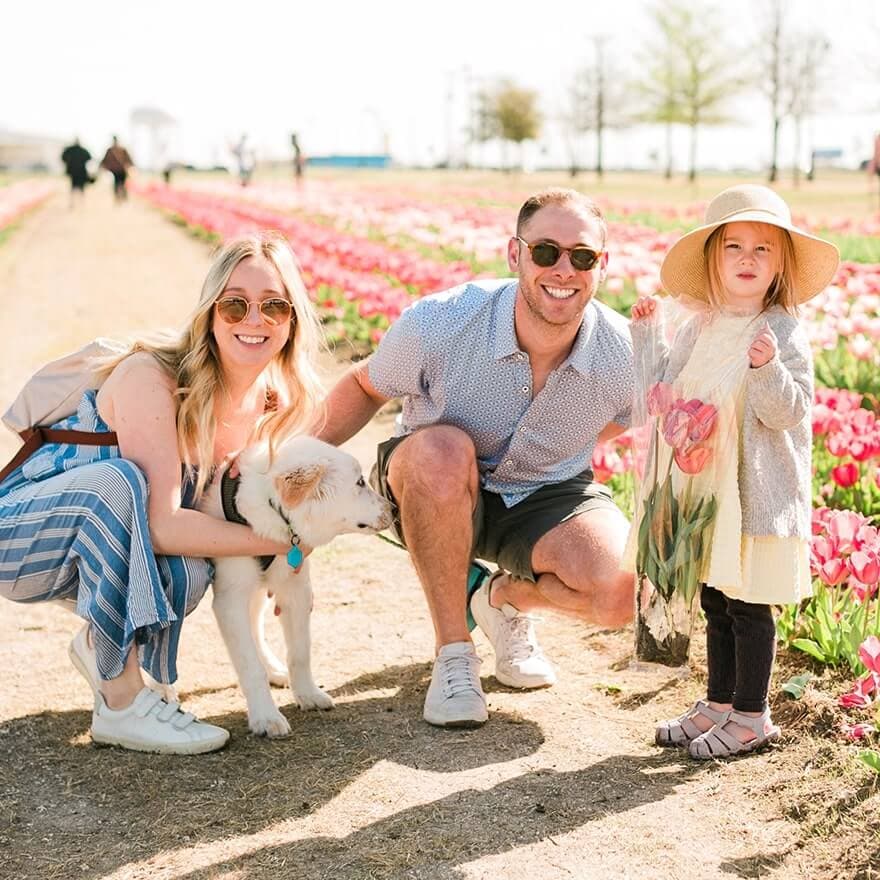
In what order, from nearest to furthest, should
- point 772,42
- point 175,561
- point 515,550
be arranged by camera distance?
point 175,561 < point 515,550 < point 772,42

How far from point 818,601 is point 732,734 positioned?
0.67 metres

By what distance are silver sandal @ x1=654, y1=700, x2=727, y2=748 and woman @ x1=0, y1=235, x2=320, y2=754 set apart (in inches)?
51.8

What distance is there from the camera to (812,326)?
660cm

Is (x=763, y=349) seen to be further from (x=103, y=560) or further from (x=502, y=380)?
(x=103, y=560)

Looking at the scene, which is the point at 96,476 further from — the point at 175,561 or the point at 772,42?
the point at 772,42

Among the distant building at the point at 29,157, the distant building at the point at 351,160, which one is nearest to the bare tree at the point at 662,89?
the distant building at the point at 351,160

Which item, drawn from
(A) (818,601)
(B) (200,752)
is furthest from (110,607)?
(A) (818,601)

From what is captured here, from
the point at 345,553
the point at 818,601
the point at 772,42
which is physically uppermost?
the point at 772,42

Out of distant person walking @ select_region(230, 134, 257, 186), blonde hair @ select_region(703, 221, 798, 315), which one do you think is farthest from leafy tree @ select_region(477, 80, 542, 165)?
blonde hair @ select_region(703, 221, 798, 315)

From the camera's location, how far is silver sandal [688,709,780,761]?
364 centimetres

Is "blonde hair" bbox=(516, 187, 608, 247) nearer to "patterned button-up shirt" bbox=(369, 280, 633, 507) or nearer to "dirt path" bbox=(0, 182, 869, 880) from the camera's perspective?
"patterned button-up shirt" bbox=(369, 280, 633, 507)

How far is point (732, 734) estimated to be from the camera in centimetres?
365

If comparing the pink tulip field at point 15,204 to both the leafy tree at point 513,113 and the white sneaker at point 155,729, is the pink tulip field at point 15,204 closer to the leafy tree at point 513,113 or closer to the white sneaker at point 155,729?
the white sneaker at point 155,729

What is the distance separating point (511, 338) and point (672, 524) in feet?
3.69
